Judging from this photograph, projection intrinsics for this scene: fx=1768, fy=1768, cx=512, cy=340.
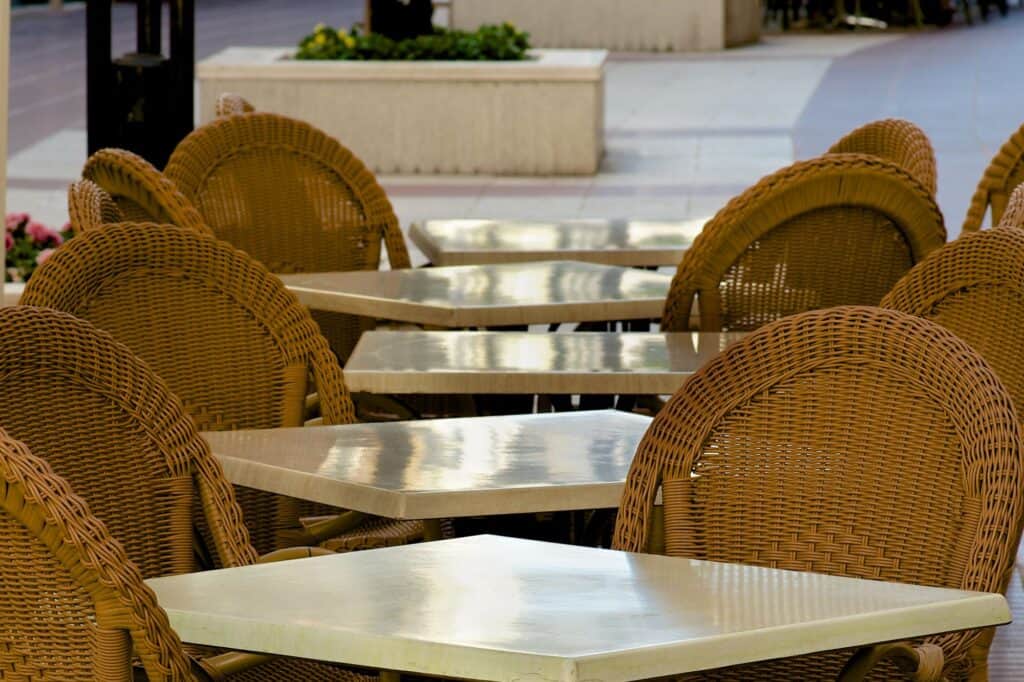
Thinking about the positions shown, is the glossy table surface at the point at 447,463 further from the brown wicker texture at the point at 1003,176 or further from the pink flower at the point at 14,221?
the pink flower at the point at 14,221

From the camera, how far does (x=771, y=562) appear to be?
119 inches

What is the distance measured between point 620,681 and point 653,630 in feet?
0.49

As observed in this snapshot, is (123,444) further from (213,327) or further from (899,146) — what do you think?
(899,146)

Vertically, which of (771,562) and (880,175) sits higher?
(880,175)

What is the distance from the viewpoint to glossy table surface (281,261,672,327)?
15.8 feet

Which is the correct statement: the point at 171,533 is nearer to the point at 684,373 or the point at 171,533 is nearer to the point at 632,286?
the point at 684,373

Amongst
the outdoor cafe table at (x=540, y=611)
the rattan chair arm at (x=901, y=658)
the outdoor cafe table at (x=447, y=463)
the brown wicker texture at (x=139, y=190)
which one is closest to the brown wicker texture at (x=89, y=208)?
Result: the brown wicker texture at (x=139, y=190)

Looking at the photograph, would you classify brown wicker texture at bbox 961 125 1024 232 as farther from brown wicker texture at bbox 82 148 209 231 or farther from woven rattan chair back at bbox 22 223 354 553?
woven rattan chair back at bbox 22 223 354 553

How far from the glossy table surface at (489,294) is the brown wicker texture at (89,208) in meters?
0.84

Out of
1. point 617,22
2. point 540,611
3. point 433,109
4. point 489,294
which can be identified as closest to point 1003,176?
point 489,294

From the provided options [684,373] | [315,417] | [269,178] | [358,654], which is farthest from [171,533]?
[269,178]

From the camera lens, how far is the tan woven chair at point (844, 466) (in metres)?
2.83

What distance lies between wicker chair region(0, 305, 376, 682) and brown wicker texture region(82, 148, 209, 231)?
1.47m

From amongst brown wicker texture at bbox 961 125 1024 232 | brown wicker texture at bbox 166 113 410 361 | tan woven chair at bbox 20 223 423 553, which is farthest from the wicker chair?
brown wicker texture at bbox 961 125 1024 232
